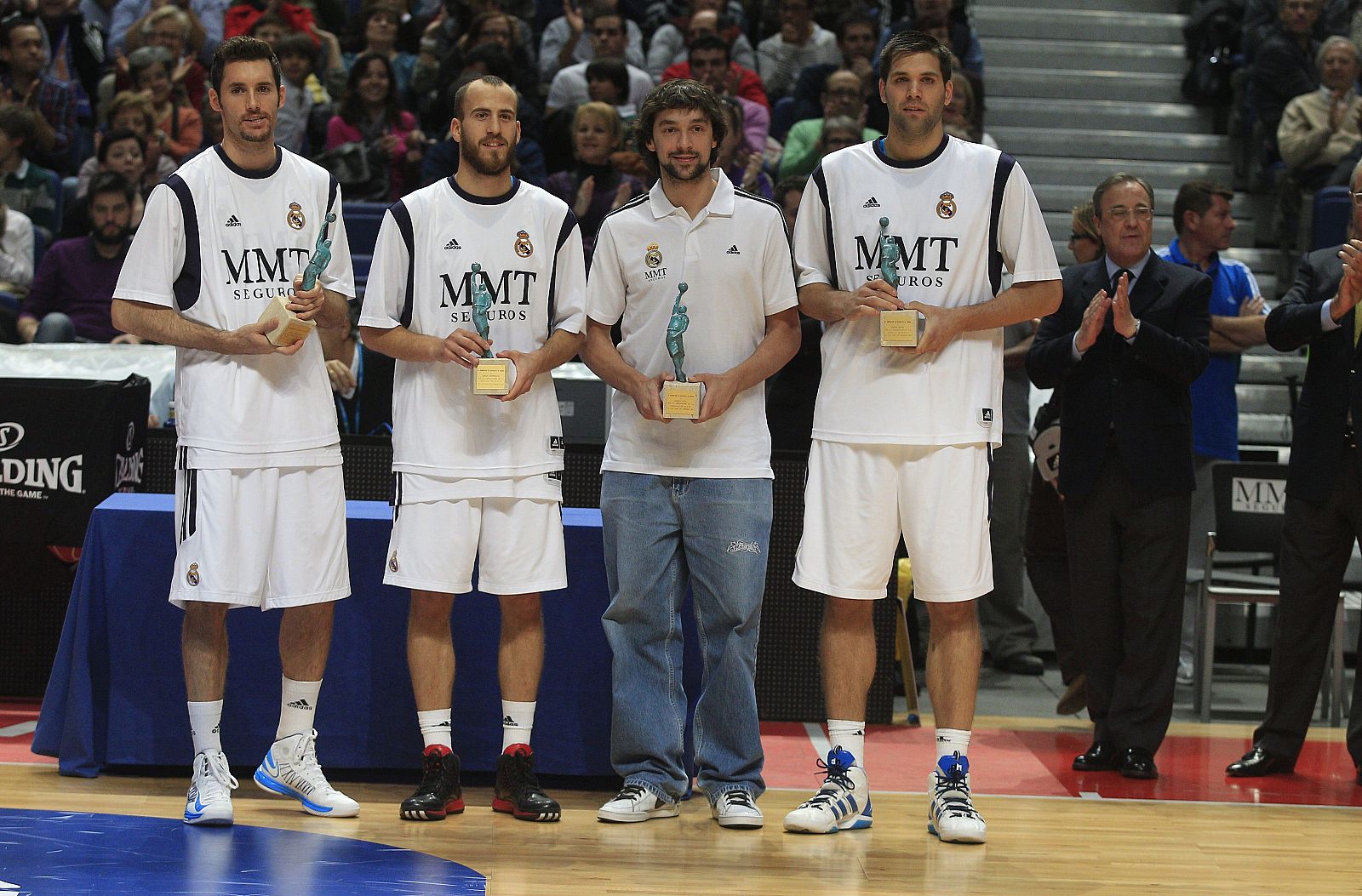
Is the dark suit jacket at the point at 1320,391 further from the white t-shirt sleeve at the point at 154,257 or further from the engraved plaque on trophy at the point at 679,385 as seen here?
the white t-shirt sleeve at the point at 154,257

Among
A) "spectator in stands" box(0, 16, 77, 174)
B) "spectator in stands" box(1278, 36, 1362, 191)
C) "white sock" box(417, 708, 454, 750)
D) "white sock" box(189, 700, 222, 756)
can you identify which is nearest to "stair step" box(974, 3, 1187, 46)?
"spectator in stands" box(1278, 36, 1362, 191)

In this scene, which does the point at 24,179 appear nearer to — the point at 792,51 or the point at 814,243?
the point at 792,51

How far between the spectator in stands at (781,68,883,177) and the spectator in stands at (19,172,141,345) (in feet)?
11.9

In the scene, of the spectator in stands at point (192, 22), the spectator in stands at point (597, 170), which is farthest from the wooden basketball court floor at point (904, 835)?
the spectator in stands at point (192, 22)

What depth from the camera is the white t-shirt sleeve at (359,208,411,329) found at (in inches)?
185

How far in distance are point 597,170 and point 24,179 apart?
348 cm

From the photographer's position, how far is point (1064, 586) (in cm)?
645

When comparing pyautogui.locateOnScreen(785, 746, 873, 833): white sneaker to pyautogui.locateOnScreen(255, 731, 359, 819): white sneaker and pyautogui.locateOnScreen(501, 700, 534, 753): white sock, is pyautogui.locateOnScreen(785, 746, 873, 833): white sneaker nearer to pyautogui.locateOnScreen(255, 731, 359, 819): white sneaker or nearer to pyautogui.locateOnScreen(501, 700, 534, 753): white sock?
pyautogui.locateOnScreen(501, 700, 534, 753): white sock

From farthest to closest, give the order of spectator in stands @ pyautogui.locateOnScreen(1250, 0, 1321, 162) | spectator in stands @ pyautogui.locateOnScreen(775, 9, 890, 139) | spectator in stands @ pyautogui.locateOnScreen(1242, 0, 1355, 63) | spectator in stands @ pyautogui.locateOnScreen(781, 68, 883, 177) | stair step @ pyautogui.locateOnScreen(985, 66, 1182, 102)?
stair step @ pyautogui.locateOnScreen(985, 66, 1182, 102) < spectator in stands @ pyautogui.locateOnScreen(1242, 0, 1355, 63) < spectator in stands @ pyautogui.locateOnScreen(1250, 0, 1321, 162) < spectator in stands @ pyautogui.locateOnScreen(775, 9, 890, 139) < spectator in stands @ pyautogui.locateOnScreen(781, 68, 883, 177)

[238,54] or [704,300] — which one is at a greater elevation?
[238,54]

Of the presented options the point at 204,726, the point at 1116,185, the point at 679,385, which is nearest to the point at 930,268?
the point at 679,385

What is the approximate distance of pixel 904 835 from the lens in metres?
4.65

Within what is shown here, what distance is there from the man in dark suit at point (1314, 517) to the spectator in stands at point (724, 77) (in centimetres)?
440

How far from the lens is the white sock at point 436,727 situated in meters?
4.73
